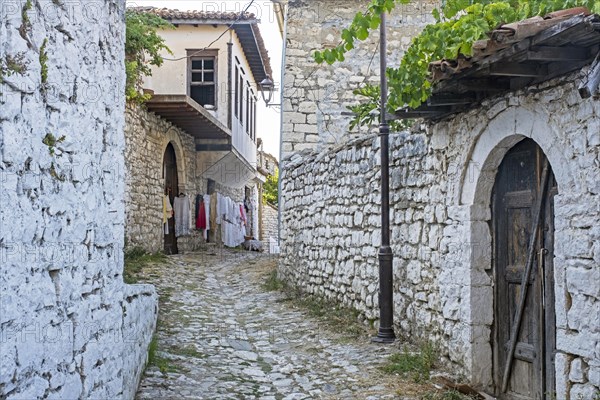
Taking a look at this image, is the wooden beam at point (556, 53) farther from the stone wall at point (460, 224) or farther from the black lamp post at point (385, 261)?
the black lamp post at point (385, 261)

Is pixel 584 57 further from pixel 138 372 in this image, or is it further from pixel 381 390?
pixel 138 372

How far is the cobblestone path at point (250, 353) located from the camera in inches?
198

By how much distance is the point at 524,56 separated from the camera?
3.80 m

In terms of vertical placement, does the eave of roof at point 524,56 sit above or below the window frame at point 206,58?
below

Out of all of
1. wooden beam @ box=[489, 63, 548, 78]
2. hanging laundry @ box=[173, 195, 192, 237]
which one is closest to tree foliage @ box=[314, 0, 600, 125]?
wooden beam @ box=[489, 63, 548, 78]

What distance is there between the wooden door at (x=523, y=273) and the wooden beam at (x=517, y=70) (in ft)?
1.88

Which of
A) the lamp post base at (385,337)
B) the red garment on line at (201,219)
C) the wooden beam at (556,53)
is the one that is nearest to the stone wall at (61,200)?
the wooden beam at (556,53)

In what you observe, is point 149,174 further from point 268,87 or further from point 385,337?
point 385,337

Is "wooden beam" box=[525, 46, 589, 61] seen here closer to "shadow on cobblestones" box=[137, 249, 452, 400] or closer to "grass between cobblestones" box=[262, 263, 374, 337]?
"shadow on cobblestones" box=[137, 249, 452, 400]

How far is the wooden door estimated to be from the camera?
4316 mm

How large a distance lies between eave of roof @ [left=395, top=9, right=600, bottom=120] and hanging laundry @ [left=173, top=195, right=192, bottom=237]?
10.6 metres

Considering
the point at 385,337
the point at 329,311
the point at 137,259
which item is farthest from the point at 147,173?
the point at 385,337

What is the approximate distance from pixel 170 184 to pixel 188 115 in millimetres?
2031

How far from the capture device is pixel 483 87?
4.57 m
